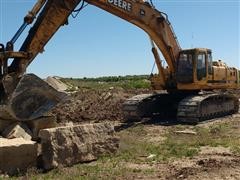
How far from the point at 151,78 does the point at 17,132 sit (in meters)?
8.48

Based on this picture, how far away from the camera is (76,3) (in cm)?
1220

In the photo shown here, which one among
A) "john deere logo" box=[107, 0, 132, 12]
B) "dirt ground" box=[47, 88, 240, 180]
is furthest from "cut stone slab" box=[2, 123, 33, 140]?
"john deere logo" box=[107, 0, 132, 12]

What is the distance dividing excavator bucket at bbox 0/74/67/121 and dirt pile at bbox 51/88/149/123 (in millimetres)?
6105

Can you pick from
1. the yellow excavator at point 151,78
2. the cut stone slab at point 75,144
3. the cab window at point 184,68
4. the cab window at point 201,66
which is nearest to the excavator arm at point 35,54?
the yellow excavator at point 151,78

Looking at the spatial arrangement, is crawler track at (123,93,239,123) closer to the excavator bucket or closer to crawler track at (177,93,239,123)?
crawler track at (177,93,239,123)

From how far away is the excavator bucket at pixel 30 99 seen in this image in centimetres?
956

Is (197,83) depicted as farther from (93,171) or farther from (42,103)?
(93,171)

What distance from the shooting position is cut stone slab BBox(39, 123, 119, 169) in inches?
333

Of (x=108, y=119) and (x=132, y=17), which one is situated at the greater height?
(x=132, y=17)

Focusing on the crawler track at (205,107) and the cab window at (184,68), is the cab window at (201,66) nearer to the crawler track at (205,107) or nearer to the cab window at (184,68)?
the cab window at (184,68)

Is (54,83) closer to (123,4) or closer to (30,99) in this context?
(30,99)

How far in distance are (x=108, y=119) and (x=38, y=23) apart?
644cm

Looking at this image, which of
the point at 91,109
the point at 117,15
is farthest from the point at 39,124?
the point at 91,109

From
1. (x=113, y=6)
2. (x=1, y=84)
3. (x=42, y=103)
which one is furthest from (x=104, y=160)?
(x=113, y=6)
